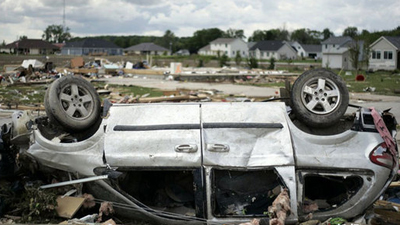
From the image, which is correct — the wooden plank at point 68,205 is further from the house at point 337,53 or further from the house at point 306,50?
the house at point 306,50

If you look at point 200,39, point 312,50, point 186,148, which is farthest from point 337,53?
point 200,39

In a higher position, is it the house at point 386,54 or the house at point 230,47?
the house at point 230,47

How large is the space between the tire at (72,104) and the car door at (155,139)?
56cm

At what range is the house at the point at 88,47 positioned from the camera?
119 metres

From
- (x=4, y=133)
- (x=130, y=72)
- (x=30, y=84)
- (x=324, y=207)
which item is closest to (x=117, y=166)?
(x=4, y=133)

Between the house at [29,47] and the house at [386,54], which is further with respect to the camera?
the house at [29,47]

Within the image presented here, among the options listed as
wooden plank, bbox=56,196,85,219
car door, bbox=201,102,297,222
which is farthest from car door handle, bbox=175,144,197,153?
wooden plank, bbox=56,196,85,219

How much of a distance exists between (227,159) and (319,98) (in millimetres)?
1462

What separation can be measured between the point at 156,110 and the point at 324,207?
2049mm

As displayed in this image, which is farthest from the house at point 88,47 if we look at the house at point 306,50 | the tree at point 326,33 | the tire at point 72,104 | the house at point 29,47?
the tire at point 72,104

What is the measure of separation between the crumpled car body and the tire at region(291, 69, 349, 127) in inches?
12.5

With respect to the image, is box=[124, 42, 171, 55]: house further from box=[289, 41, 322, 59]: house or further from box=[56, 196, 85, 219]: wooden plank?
box=[56, 196, 85, 219]: wooden plank

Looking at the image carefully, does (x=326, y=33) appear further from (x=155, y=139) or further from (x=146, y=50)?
(x=155, y=139)

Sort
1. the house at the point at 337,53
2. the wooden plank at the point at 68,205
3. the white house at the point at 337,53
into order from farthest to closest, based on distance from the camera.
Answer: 1. the white house at the point at 337,53
2. the house at the point at 337,53
3. the wooden plank at the point at 68,205
